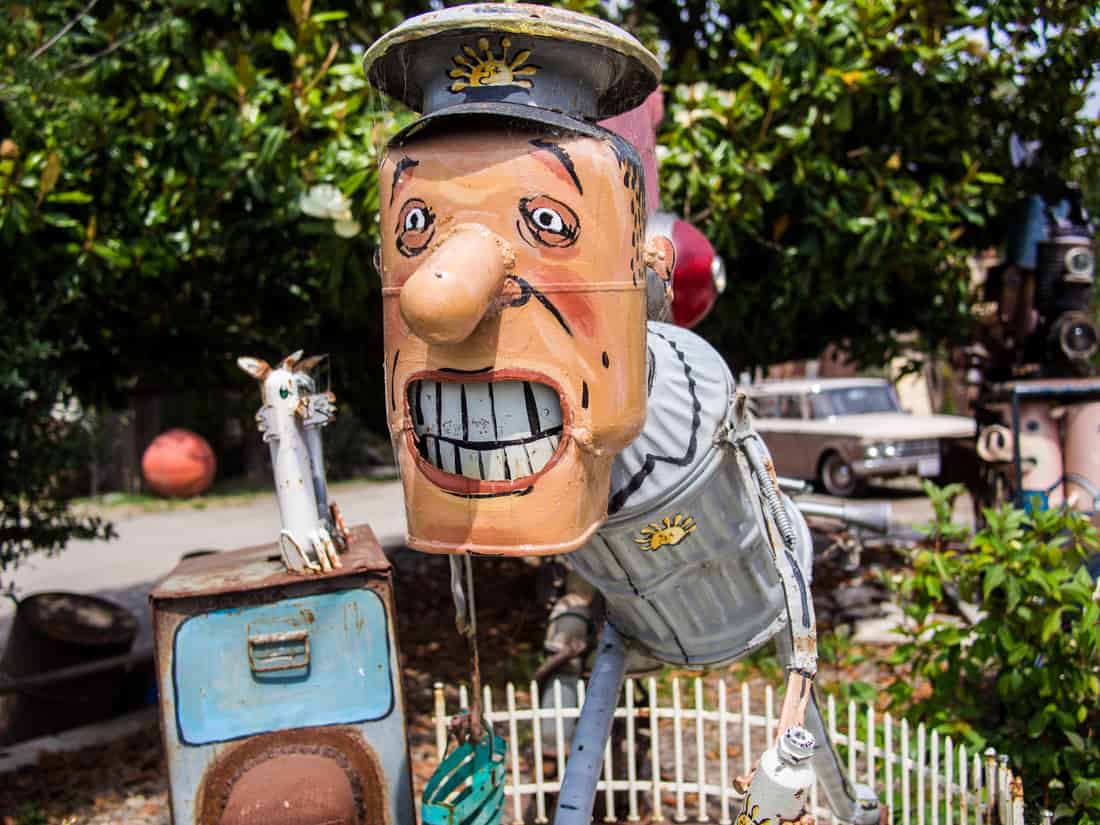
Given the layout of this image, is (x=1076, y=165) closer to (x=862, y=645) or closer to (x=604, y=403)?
(x=862, y=645)

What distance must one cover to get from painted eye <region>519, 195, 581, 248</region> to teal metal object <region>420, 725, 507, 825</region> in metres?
1.43

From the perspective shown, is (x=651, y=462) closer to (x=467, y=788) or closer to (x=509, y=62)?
(x=509, y=62)

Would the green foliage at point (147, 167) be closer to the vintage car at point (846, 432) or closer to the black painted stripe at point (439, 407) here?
the black painted stripe at point (439, 407)

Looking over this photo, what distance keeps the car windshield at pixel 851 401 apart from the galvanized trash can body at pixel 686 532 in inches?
414

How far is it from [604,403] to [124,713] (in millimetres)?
4405

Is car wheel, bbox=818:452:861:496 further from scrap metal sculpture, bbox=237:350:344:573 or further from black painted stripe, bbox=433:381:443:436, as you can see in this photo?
black painted stripe, bbox=433:381:443:436

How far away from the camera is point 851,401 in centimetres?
1269

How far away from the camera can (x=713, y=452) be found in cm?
208

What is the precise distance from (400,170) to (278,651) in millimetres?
1615

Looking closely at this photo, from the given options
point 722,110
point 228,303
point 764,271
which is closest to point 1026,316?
point 764,271

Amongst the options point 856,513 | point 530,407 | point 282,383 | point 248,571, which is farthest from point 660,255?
point 248,571

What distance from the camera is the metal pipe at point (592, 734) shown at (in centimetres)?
224

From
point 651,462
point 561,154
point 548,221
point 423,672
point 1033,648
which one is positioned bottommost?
point 423,672

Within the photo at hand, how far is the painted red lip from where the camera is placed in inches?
66.1
